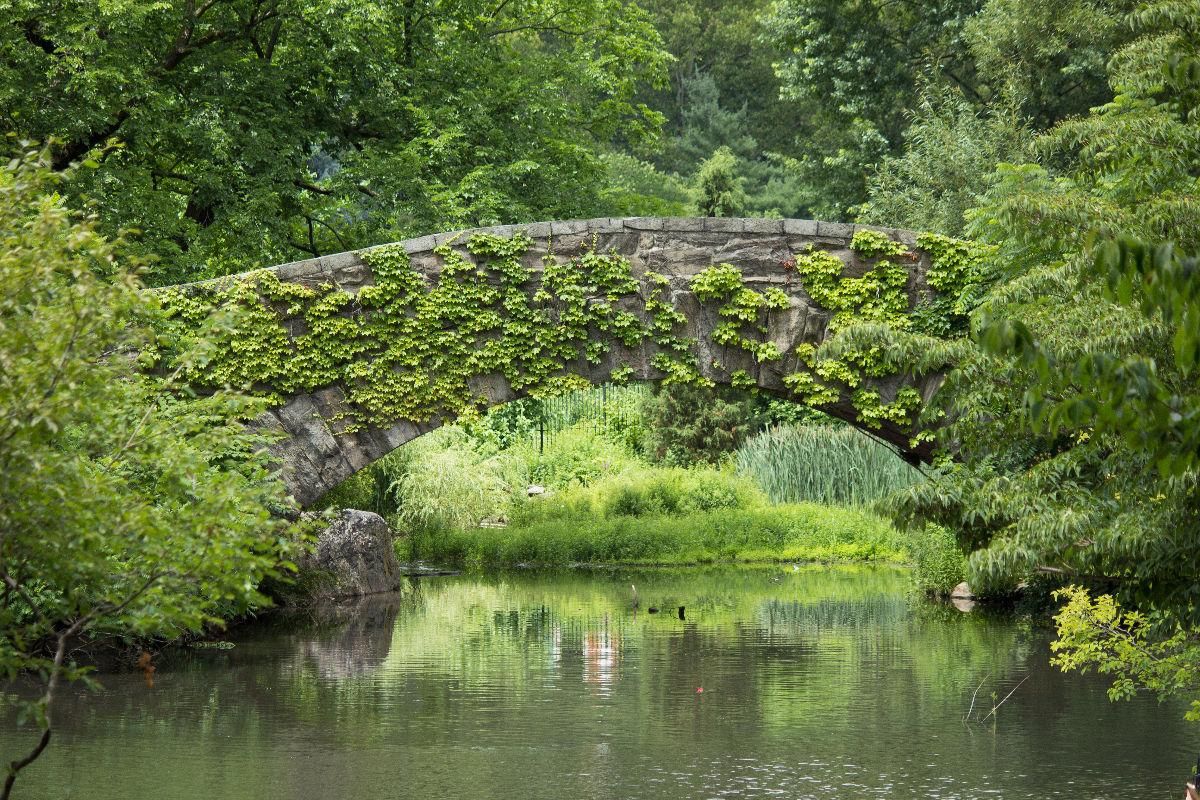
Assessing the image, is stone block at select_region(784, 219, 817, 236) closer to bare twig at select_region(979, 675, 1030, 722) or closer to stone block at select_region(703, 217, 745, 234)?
stone block at select_region(703, 217, 745, 234)

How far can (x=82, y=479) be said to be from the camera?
495 cm

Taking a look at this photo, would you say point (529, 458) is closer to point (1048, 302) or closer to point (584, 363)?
point (584, 363)

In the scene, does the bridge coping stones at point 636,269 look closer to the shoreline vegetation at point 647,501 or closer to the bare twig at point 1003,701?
the bare twig at point 1003,701

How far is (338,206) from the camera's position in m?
20.2

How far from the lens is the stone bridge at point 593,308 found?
14.4 meters

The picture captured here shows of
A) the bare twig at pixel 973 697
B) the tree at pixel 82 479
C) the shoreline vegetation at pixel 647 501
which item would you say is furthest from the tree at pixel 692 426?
the tree at pixel 82 479

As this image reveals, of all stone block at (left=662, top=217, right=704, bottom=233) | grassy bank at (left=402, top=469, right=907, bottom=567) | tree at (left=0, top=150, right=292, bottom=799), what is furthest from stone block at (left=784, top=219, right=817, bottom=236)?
tree at (left=0, top=150, right=292, bottom=799)

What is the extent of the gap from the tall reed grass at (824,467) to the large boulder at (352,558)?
8.76m

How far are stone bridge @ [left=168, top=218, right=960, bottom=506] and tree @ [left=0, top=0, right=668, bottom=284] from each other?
3.90 meters

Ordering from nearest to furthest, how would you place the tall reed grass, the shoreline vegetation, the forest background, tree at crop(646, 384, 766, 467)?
the forest background, the shoreline vegetation, the tall reed grass, tree at crop(646, 384, 766, 467)

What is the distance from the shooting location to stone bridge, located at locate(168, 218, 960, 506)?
14.4 meters

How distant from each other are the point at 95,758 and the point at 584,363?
23.1 ft


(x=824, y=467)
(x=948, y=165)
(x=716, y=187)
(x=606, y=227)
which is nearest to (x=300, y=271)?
(x=606, y=227)

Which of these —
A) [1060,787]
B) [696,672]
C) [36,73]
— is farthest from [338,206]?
[1060,787]
